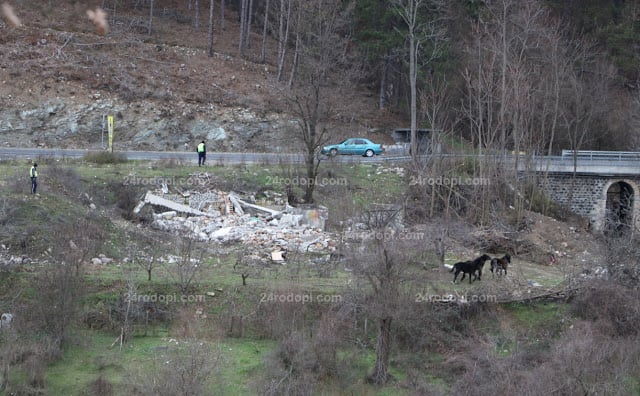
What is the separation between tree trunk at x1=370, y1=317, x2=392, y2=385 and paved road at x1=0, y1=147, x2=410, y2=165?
633 inches

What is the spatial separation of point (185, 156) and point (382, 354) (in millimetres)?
21714

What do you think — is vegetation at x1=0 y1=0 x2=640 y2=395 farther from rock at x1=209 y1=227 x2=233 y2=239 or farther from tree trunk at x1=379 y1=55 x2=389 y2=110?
tree trunk at x1=379 y1=55 x2=389 y2=110

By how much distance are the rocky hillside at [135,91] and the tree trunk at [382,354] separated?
72.2 ft

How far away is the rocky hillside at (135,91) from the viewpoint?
41.4m

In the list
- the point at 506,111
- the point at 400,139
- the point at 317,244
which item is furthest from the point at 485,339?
the point at 400,139

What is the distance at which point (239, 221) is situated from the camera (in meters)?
28.4

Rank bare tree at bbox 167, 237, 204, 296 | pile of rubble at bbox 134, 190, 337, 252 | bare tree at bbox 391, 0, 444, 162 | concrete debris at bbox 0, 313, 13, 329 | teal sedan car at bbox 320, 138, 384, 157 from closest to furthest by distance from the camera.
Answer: concrete debris at bbox 0, 313, 13, 329 → bare tree at bbox 167, 237, 204, 296 → pile of rubble at bbox 134, 190, 337, 252 → bare tree at bbox 391, 0, 444, 162 → teal sedan car at bbox 320, 138, 384, 157

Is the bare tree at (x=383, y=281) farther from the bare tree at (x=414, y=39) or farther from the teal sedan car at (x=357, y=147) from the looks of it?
the teal sedan car at (x=357, y=147)

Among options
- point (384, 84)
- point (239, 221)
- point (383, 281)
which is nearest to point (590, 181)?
point (384, 84)

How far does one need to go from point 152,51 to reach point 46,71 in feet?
23.4

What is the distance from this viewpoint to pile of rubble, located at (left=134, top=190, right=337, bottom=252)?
26188 millimetres

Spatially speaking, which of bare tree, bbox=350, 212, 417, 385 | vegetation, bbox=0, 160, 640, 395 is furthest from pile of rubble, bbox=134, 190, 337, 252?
bare tree, bbox=350, 212, 417, 385

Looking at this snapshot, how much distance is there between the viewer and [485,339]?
2056cm

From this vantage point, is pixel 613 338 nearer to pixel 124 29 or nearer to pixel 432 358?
pixel 432 358
